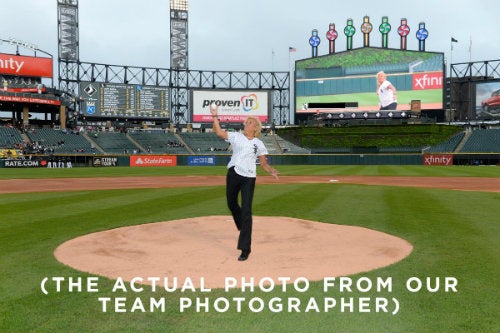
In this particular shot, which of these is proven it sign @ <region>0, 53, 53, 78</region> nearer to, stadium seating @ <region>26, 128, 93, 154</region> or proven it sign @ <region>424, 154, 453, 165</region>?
stadium seating @ <region>26, 128, 93, 154</region>

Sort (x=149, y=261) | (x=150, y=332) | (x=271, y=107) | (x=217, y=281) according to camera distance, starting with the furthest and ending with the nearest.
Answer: (x=271, y=107), (x=149, y=261), (x=217, y=281), (x=150, y=332)

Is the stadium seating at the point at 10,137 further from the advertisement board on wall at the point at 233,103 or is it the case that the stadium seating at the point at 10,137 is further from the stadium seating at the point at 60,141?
the advertisement board on wall at the point at 233,103

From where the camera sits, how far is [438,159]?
46.7 m

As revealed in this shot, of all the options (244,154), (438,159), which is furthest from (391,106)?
(244,154)

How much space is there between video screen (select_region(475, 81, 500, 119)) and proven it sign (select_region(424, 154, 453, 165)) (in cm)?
1610

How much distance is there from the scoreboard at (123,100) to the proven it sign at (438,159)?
38.7m

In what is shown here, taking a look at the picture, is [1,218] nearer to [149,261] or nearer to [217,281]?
[149,261]

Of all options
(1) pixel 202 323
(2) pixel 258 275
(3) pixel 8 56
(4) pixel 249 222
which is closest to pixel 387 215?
(4) pixel 249 222

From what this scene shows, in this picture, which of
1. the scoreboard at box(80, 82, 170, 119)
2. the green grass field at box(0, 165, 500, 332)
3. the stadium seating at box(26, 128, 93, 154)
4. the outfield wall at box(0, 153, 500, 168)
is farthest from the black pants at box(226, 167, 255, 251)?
the scoreboard at box(80, 82, 170, 119)

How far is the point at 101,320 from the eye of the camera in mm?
3631

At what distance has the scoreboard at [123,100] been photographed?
6069 centimetres

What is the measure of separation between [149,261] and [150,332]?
2.24 metres

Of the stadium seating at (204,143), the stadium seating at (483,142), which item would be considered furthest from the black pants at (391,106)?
the stadium seating at (204,143)

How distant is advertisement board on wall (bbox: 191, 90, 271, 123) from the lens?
6699 cm
